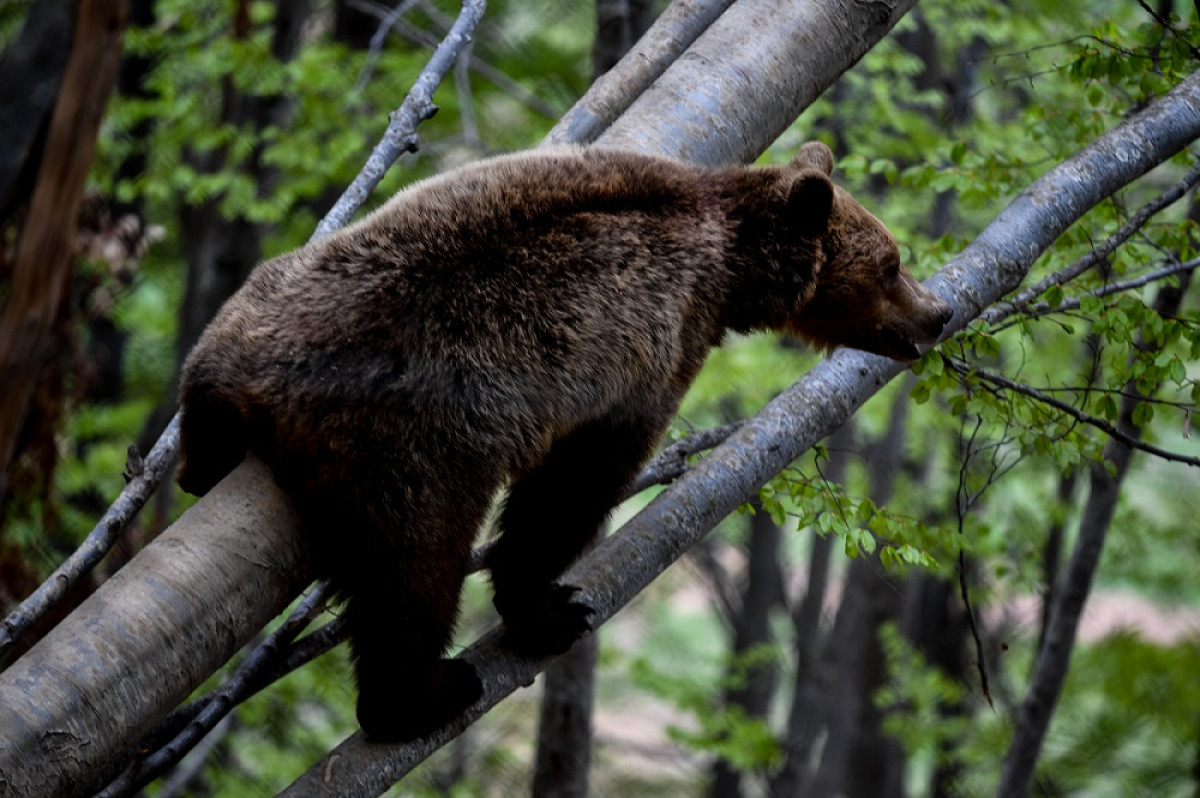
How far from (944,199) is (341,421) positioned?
8172 mm

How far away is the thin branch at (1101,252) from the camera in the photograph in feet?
12.7

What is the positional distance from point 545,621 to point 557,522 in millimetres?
318

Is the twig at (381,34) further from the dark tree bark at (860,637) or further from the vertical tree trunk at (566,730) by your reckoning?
the dark tree bark at (860,637)

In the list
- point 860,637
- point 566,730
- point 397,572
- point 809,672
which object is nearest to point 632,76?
point 397,572

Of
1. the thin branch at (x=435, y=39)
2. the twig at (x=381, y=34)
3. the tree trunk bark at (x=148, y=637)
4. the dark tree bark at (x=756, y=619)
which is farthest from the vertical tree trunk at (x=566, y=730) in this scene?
the dark tree bark at (x=756, y=619)

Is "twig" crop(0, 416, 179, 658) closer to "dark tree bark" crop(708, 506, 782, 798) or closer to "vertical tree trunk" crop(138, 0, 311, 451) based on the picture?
"vertical tree trunk" crop(138, 0, 311, 451)

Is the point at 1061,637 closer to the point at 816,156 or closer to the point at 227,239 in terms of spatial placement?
the point at 816,156

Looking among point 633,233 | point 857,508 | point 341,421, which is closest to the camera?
point 341,421

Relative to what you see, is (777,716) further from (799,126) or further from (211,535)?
(211,535)

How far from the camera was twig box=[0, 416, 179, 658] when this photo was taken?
3111 mm

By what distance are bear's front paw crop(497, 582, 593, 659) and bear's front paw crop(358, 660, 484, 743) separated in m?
0.33

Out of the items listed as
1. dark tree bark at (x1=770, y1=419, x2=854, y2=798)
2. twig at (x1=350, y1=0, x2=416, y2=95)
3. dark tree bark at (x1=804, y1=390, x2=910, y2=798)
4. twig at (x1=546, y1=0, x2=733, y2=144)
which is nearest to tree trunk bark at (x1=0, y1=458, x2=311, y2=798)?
twig at (x1=546, y1=0, x2=733, y2=144)

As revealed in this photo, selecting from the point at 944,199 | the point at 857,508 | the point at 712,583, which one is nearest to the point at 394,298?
the point at 857,508

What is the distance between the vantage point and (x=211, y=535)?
9.35ft
